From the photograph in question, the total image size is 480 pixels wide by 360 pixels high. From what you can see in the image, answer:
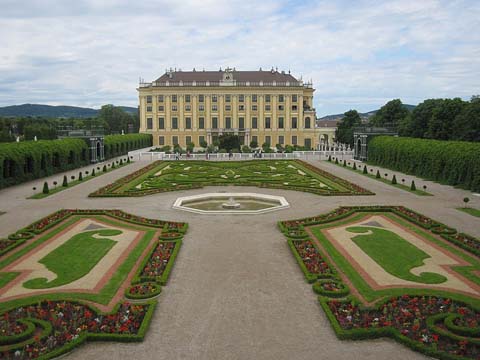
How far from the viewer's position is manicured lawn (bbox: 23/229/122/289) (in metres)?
15.1

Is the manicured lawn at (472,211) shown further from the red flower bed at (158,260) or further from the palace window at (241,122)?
the palace window at (241,122)

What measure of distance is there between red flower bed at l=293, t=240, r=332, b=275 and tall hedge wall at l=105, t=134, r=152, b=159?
47934 mm

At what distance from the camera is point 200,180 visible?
130 feet

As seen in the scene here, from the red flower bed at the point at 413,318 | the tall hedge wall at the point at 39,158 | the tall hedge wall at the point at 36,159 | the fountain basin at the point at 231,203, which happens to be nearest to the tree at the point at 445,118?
the fountain basin at the point at 231,203

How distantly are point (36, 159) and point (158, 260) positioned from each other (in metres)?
28.8

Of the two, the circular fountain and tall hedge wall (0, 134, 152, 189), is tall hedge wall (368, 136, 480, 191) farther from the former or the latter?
tall hedge wall (0, 134, 152, 189)

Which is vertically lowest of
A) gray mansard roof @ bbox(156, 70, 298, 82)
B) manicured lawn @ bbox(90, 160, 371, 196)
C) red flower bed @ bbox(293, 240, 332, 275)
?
red flower bed @ bbox(293, 240, 332, 275)

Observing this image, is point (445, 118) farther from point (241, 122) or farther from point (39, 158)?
point (39, 158)

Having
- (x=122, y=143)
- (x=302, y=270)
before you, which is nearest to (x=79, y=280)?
(x=302, y=270)

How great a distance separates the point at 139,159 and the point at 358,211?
143 ft

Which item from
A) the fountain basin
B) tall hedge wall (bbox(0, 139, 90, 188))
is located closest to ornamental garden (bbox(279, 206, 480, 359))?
the fountain basin

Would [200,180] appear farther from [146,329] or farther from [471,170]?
[146,329]

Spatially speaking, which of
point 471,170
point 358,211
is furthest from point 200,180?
point 471,170

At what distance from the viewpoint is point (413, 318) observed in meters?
12.1
